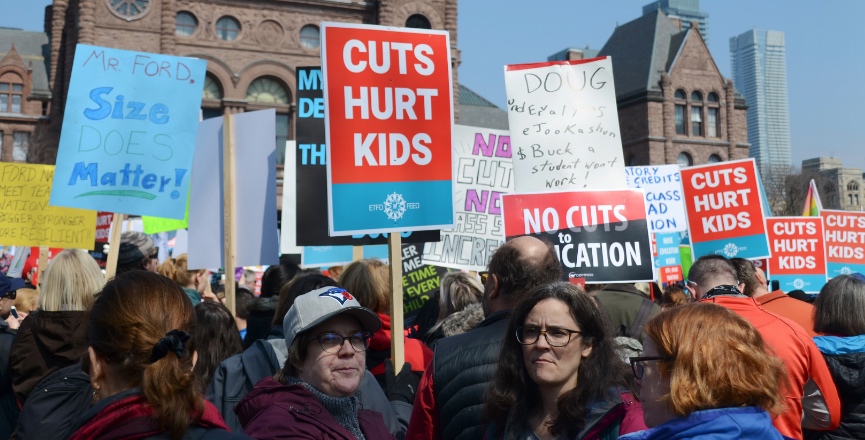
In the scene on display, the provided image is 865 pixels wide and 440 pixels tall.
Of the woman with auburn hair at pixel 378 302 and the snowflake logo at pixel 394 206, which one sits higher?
the snowflake logo at pixel 394 206

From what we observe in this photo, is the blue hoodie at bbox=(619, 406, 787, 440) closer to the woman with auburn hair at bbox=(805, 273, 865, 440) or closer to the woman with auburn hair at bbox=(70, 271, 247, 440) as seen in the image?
the woman with auburn hair at bbox=(70, 271, 247, 440)

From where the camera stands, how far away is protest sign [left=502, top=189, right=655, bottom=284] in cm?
596

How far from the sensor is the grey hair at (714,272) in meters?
4.78

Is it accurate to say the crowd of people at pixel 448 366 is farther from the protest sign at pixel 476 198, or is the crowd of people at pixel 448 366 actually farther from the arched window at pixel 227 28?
the arched window at pixel 227 28

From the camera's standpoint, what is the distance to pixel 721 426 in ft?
7.73

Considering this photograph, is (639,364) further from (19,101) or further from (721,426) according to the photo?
(19,101)

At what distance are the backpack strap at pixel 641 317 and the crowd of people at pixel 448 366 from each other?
24.7 inches

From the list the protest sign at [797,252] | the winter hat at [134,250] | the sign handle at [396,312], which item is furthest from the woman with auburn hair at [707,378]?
the protest sign at [797,252]

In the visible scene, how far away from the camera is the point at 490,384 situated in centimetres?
303

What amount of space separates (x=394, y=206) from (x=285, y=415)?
238 centimetres

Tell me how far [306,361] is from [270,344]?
3.00ft

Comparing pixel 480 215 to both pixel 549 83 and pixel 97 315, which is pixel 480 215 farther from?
pixel 97 315

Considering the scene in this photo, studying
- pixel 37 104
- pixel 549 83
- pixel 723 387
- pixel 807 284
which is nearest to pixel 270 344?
pixel 723 387

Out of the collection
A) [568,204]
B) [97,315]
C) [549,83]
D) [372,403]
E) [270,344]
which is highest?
[549,83]
